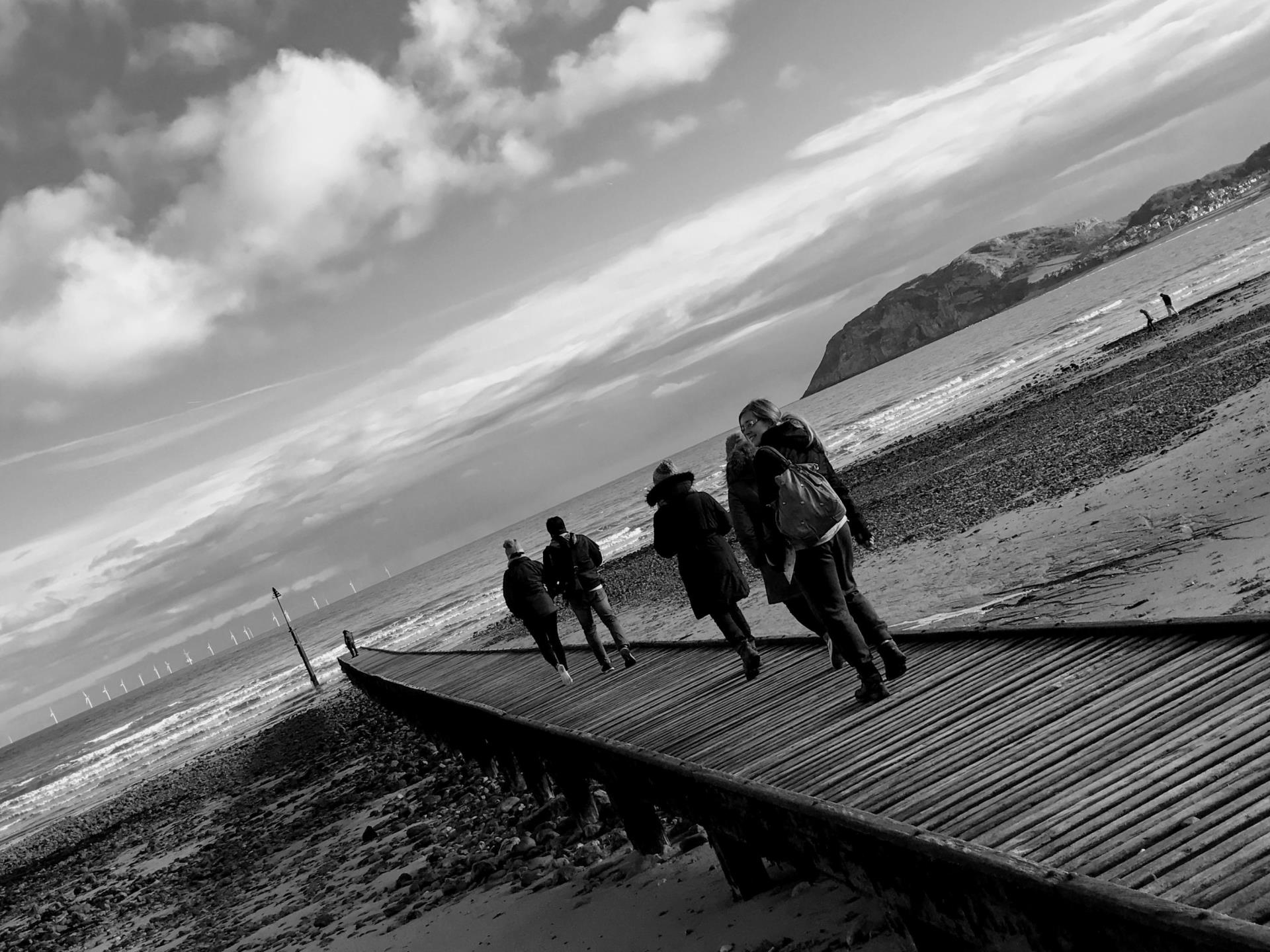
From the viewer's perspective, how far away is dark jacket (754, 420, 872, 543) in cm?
608

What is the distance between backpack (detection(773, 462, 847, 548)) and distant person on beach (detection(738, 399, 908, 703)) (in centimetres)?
2

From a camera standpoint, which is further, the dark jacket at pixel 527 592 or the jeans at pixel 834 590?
the dark jacket at pixel 527 592

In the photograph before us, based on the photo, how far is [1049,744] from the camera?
15.3ft

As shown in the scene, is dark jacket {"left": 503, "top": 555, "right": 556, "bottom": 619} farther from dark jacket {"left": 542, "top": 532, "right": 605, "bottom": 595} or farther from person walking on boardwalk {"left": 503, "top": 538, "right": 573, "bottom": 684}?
dark jacket {"left": 542, "top": 532, "right": 605, "bottom": 595}

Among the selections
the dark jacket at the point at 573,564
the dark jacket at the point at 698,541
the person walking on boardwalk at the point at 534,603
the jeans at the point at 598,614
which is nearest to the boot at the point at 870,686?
the dark jacket at the point at 698,541

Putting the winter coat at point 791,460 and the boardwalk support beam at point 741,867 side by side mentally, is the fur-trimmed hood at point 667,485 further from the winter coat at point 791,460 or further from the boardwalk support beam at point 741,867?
the boardwalk support beam at point 741,867

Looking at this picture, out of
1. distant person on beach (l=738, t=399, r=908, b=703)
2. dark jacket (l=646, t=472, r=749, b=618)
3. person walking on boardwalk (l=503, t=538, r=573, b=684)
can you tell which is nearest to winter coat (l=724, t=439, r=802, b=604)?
distant person on beach (l=738, t=399, r=908, b=703)

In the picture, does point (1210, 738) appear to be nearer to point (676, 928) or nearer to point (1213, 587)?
point (676, 928)

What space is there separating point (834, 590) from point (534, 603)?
6.14 meters

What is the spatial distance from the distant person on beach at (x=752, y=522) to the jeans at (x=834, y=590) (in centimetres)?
33

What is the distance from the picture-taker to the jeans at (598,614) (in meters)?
10.8

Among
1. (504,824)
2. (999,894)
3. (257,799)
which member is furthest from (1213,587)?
(257,799)

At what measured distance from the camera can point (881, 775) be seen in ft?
16.3

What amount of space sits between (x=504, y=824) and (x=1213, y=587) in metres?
7.60
